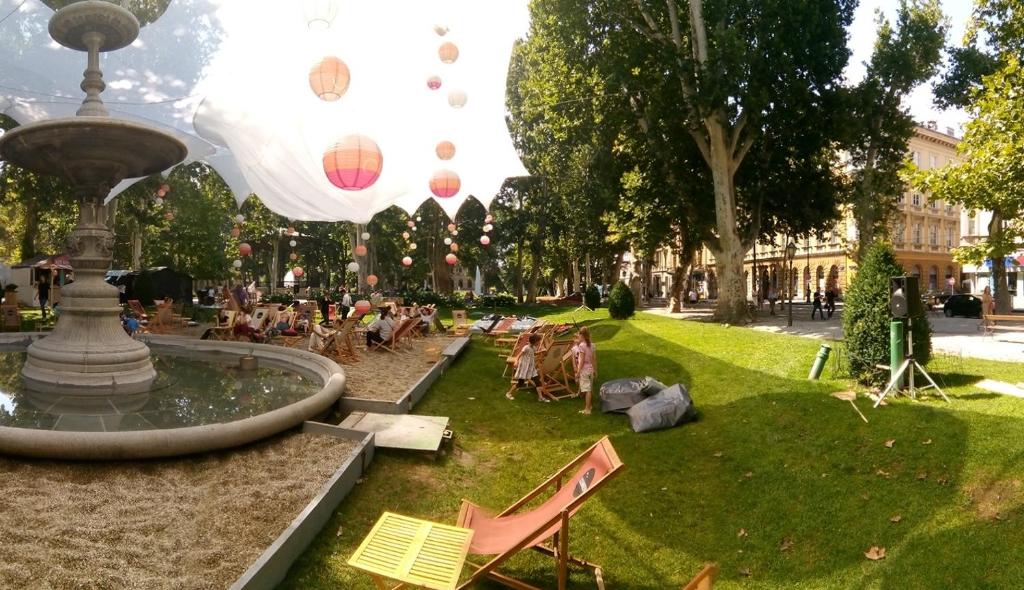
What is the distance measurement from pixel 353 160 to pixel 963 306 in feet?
92.5

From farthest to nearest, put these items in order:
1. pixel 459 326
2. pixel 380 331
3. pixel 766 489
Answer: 1. pixel 459 326
2. pixel 380 331
3. pixel 766 489

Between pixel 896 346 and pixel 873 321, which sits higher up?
pixel 873 321

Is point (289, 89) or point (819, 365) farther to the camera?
point (289, 89)

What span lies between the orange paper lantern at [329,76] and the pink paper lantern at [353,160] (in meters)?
0.83

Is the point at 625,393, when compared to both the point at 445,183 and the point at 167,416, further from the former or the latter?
the point at 445,183

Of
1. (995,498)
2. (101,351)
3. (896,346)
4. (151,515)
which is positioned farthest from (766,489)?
(101,351)

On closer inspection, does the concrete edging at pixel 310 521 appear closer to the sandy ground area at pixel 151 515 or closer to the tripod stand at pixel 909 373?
the sandy ground area at pixel 151 515

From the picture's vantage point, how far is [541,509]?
15.2 ft

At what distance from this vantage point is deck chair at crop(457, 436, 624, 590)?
390cm

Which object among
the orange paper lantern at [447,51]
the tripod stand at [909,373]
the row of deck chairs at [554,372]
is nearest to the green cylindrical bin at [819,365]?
the tripod stand at [909,373]

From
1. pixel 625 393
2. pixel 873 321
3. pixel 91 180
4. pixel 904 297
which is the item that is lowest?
pixel 625 393

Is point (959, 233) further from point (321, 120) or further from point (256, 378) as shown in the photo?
point (256, 378)

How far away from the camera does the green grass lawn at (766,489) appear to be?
4453 millimetres

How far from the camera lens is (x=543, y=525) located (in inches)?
152
